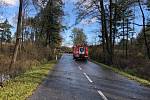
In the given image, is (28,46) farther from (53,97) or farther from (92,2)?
(53,97)

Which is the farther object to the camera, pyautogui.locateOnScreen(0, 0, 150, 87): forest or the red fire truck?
the red fire truck

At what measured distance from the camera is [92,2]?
4306 centimetres

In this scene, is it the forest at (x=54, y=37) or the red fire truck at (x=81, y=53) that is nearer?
the forest at (x=54, y=37)

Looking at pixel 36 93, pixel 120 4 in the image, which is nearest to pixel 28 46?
pixel 120 4

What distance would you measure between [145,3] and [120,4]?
8.79 m

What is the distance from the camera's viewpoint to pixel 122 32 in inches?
3740

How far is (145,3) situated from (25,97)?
123 feet

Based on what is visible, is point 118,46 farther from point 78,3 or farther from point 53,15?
point 78,3

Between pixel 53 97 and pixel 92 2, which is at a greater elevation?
pixel 92 2

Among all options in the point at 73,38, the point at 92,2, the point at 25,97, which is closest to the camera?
the point at 25,97

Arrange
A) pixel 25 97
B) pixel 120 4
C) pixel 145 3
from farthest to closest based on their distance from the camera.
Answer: pixel 145 3, pixel 120 4, pixel 25 97

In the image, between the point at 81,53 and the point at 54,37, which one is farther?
the point at 54,37

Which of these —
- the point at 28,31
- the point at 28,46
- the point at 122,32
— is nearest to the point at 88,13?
the point at 28,46

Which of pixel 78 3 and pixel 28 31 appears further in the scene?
pixel 28 31
